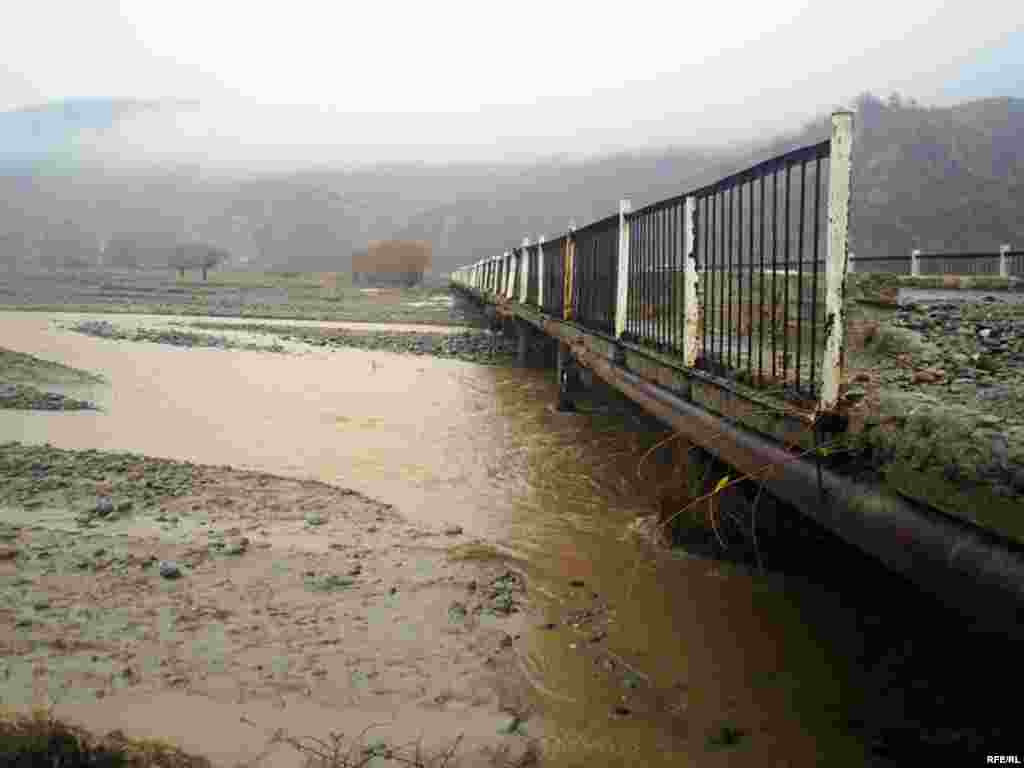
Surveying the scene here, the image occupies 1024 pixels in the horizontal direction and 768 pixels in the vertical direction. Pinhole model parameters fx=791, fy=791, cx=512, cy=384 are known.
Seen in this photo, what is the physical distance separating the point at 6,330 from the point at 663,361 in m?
21.8

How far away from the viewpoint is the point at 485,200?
457 ft

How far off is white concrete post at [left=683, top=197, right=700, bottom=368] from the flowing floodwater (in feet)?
4.49

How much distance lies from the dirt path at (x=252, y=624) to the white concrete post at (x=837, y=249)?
1838mm

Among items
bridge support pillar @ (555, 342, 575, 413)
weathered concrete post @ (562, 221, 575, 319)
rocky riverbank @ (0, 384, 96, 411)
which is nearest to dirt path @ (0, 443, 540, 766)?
rocky riverbank @ (0, 384, 96, 411)

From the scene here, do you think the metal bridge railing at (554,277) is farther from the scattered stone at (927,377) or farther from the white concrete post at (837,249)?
the white concrete post at (837,249)

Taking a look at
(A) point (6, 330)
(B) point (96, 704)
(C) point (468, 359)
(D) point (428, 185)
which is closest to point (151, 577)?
(B) point (96, 704)

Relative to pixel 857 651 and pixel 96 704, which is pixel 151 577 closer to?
pixel 96 704

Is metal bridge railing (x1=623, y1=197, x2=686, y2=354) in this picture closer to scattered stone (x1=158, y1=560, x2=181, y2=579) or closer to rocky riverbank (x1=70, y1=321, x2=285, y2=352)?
scattered stone (x1=158, y1=560, x2=181, y2=579)

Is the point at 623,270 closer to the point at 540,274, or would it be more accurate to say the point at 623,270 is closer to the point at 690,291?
the point at 690,291

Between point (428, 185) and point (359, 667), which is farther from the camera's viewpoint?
point (428, 185)

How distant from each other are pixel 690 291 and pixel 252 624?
3.15 metres

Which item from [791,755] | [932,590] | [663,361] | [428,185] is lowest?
[791,755]

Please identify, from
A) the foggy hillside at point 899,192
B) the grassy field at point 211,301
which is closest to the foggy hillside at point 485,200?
the foggy hillside at point 899,192

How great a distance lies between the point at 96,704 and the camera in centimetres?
318
